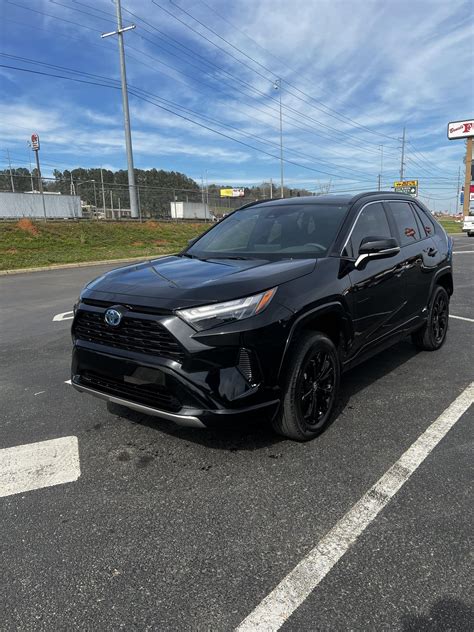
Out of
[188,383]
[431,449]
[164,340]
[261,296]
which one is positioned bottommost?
[431,449]

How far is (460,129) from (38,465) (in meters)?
77.4

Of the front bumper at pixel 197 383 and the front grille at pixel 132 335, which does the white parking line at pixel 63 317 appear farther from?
the front bumper at pixel 197 383

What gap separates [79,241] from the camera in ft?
71.7

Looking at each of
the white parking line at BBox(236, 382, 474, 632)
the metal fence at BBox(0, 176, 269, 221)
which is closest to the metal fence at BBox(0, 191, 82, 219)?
the metal fence at BBox(0, 176, 269, 221)

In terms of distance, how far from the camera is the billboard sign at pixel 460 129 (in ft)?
217

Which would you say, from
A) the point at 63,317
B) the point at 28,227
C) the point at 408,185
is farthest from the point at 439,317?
the point at 408,185

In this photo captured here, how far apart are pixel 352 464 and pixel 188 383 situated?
1212 millimetres

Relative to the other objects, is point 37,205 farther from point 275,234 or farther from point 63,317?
point 275,234

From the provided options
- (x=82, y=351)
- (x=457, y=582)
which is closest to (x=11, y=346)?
(x=82, y=351)

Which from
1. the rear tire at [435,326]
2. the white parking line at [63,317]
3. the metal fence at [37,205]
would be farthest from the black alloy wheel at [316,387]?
the metal fence at [37,205]

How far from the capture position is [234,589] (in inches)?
79.9

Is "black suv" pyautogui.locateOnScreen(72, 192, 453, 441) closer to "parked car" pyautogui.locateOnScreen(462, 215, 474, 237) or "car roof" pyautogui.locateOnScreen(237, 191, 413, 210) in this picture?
"car roof" pyautogui.locateOnScreen(237, 191, 413, 210)

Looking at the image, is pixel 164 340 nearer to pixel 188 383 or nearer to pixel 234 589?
pixel 188 383

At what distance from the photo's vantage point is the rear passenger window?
15.1ft
